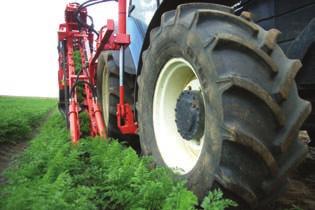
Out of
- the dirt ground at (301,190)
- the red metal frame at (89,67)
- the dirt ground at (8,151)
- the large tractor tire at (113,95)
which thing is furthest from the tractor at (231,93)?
the dirt ground at (8,151)

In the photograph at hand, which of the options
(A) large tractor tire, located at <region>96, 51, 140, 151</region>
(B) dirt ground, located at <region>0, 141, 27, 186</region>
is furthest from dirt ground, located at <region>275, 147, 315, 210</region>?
(B) dirt ground, located at <region>0, 141, 27, 186</region>

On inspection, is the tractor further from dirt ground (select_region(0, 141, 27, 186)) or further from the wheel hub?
dirt ground (select_region(0, 141, 27, 186))

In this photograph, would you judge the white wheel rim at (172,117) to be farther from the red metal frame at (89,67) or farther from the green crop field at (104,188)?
the red metal frame at (89,67)

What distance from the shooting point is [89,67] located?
18.3ft

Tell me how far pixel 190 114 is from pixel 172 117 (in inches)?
20.4

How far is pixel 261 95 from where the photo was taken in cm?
193

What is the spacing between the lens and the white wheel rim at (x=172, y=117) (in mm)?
2729

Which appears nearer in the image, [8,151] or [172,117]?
[172,117]

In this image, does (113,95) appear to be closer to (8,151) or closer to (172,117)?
(172,117)

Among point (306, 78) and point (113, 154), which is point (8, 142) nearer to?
point (113, 154)

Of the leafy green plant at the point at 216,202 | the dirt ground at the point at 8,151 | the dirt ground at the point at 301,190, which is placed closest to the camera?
the leafy green plant at the point at 216,202

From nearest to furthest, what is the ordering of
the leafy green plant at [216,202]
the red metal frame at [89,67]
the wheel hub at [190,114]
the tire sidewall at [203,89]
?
the leafy green plant at [216,202] → the tire sidewall at [203,89] → the wheel hub at [190,114] → the red metal frame at [89,67]

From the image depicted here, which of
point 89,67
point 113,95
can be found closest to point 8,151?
point 89,67

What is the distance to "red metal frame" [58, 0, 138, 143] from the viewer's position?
12.7 feet
